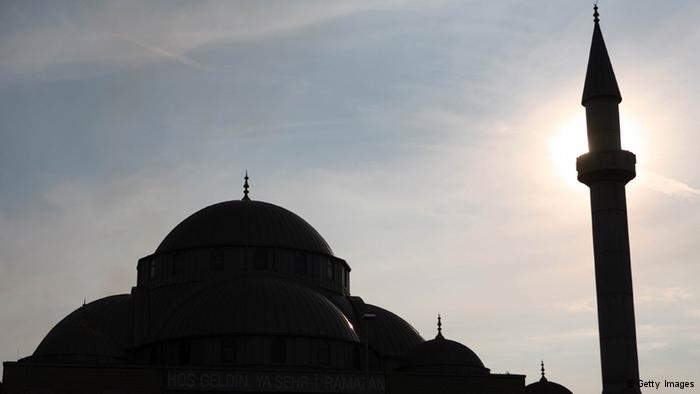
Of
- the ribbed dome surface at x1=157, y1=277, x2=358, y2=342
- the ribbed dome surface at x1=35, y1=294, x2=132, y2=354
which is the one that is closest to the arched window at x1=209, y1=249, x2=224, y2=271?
the ribbed dome surface at x1=157, y1=277, x2=358, y2=342

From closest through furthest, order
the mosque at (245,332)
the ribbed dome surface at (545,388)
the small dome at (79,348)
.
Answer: the mosque at (245,332) < the small dome at (79,348) < the ribbed dome surface at (545,388)

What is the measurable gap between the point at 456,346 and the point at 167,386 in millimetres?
15119

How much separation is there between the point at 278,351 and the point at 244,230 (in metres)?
11.2

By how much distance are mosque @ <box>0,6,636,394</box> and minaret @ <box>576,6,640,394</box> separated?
0.53 metres

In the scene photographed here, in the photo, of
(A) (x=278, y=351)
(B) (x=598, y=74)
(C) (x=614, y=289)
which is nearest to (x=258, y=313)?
(A) (x=278, y=351)

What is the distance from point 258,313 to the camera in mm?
50219

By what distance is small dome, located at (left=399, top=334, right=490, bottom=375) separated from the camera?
53.5m

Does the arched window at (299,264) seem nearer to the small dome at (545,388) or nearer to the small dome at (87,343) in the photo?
the small dome at (87,343)

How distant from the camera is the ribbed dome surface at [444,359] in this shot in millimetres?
53556

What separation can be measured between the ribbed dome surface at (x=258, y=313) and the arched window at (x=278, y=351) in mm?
466

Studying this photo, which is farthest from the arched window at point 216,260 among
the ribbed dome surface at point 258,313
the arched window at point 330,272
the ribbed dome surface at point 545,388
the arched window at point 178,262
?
the ribbed dome surface at point 545,388

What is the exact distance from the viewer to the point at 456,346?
179ft

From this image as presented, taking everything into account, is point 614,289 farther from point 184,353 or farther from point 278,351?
point 184,353

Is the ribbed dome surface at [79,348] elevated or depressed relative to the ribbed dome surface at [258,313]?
depressed
